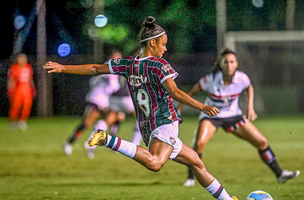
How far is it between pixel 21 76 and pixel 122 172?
11.2 metres

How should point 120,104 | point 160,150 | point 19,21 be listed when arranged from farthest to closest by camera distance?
point 19,21
point 120,104
point 160,150

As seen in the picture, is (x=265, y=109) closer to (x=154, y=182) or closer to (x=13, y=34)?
(x=13, y=34)

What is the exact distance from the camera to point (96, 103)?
40.0 ft

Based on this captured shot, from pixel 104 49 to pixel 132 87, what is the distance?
16839 mm

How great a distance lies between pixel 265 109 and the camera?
2323cm

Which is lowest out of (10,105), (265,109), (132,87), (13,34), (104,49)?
(265,109)

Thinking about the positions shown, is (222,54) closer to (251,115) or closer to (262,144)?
(251,115)

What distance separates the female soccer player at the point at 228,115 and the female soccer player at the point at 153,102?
92.1 inches

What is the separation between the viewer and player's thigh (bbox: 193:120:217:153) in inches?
316

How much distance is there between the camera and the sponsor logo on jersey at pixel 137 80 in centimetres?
554

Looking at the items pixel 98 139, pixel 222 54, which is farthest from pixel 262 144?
pixel 98 139

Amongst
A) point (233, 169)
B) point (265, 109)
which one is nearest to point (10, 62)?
point (265, 109)

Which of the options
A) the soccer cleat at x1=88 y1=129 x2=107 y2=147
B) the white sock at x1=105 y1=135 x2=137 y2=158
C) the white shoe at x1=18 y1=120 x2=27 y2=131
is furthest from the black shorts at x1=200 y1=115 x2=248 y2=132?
the white shoe at x1=18 y1=120 x2=27 y2=131

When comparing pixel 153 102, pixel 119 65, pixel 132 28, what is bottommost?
pixel 132 28
